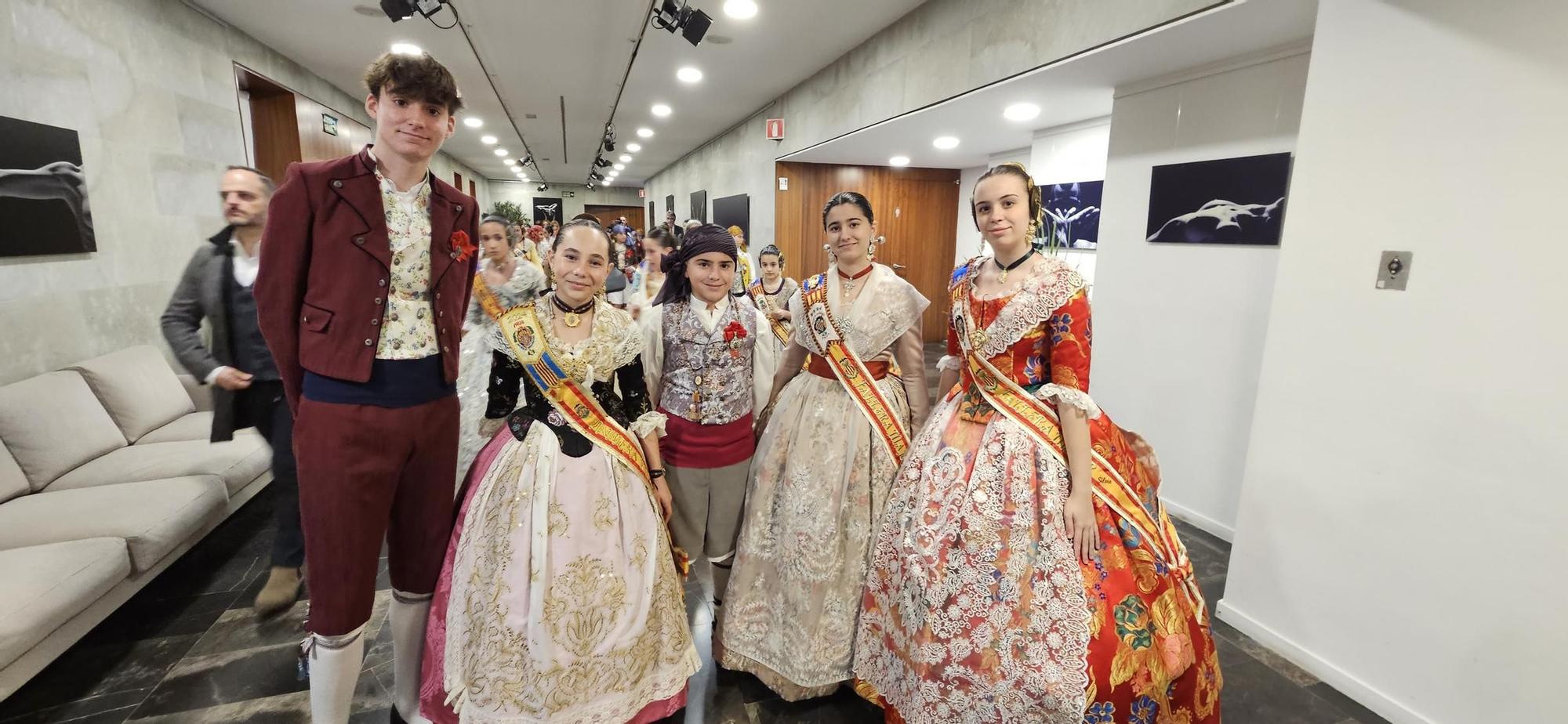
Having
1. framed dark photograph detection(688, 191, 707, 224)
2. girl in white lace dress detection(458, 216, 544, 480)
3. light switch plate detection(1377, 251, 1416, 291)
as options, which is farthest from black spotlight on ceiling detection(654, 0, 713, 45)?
framed dark photograph detection(688, 191, 707, 224)

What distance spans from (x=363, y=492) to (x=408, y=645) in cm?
56

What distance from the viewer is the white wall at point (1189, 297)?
298cm

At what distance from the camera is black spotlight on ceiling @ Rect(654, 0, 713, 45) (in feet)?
12.0

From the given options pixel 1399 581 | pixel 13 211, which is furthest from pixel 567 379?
pixel 13 211

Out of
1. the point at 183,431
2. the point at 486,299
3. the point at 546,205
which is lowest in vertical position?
the point at 183,431

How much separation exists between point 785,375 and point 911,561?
0.80 metres

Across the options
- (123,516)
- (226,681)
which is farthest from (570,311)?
(123,516)

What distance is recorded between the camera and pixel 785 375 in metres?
2.19

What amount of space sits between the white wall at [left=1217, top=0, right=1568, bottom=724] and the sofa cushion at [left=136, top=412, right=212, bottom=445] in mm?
4680

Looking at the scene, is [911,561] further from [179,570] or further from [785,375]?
[179,570]

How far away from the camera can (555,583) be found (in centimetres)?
156

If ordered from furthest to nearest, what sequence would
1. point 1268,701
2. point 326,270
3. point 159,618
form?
point 159,618 < point 1268,701 < point 326,270

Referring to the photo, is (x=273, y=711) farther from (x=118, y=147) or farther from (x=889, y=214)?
(x=889, y=214)

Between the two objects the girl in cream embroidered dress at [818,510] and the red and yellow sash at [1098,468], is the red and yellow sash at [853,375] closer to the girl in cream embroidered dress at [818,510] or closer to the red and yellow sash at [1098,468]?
the girl in cream embroidered dress at [818,510]
